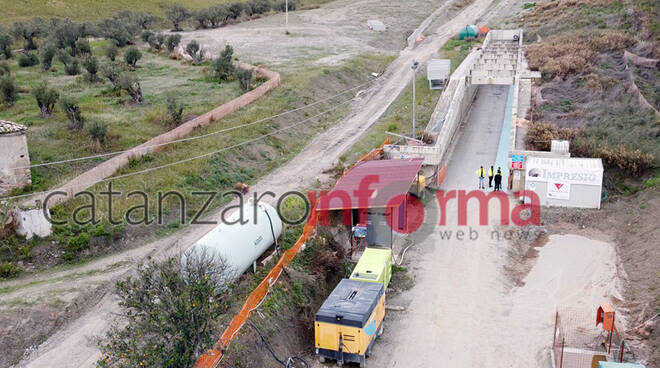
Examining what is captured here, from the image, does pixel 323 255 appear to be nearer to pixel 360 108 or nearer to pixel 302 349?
pixel 302 349

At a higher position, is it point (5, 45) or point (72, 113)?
point (5, 45)

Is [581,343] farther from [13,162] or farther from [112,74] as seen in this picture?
[112,74]

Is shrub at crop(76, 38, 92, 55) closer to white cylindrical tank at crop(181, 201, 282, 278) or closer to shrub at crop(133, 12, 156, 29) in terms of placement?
shrub at crop(133, 12, 156, 29)

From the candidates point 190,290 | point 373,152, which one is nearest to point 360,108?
point 373,152

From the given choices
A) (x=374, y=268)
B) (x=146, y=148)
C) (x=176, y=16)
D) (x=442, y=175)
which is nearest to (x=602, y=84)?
(x=442, y=175)

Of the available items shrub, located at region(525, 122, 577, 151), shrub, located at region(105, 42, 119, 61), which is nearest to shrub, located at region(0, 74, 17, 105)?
shrub, located at region(105, 42, 119, 61)

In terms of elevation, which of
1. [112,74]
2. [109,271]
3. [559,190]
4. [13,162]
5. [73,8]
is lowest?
[109,271]
